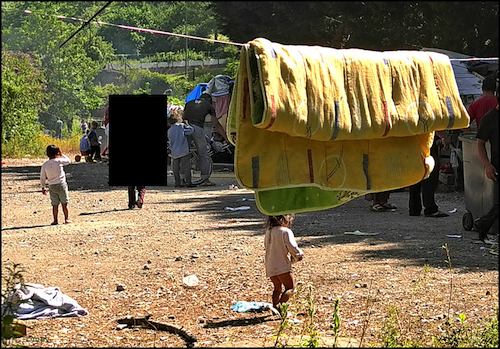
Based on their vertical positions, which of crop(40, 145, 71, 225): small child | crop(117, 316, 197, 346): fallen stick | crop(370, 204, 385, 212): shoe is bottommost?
crop(117, 316, 197, 346): fallen stick

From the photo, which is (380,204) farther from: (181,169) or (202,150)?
(181,169)

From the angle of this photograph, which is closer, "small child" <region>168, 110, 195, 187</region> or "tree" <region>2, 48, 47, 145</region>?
"small child" <region>168, 110, 195, 187</region>

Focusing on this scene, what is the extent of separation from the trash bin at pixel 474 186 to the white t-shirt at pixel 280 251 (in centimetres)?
421

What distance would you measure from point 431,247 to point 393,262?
108 cm

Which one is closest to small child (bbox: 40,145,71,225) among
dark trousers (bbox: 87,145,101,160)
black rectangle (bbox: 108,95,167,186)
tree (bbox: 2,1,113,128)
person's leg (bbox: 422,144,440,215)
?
tree (bbox: 2,1,113,128)

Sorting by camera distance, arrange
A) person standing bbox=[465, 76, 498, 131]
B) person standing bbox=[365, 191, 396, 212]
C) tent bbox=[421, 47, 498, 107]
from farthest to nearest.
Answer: tent bbox=[421, 47, 498, 107] → person standing bbox=[365, 191, 396, 212] → person standing bbox=[465, 76, 498, 131]

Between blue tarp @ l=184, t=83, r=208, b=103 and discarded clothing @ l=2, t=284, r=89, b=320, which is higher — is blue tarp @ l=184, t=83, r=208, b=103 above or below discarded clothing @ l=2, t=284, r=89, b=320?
above

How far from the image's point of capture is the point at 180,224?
41.1 feet

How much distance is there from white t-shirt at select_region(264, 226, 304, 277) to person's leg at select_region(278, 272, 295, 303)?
47 millimetres

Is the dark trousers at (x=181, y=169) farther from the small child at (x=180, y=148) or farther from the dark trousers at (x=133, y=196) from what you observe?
the dark trousers at (x=133, y=196)

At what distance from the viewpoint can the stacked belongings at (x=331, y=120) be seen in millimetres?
4488

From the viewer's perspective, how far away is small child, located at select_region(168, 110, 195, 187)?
17.5m

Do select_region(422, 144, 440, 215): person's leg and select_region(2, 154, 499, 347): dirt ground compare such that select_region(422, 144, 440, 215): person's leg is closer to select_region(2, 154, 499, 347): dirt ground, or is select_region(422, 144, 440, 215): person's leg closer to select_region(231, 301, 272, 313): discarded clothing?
select_region(2, 154, 499, 347): dirt ground

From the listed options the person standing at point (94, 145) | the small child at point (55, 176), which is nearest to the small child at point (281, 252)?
the small child at point (55, 176)
